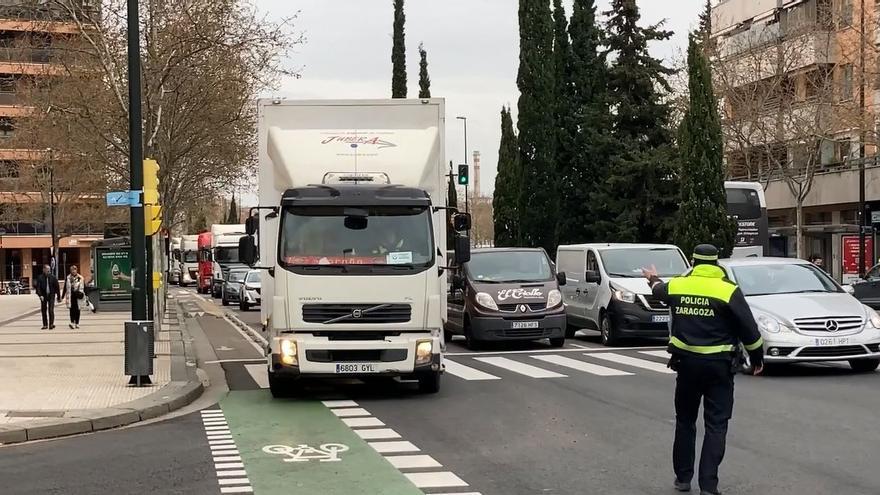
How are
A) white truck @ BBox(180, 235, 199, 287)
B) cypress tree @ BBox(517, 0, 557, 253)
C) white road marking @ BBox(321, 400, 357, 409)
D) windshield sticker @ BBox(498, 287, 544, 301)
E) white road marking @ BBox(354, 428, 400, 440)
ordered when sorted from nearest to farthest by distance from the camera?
white road marking @ BBox(354, 428, 400, 440) → white road marking @ BBox(321, 400, 357, 409) → windshield sticker @ BBox(498, 287, 544, 301) → cypress tree @ BBox(517, 0, 557, 253) → white truck @ BBox(180, 235, 199, 287)

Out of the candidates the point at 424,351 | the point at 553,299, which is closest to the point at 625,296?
the point at 553,299

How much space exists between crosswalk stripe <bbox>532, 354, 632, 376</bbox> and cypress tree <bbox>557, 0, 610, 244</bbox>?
25.6 metres

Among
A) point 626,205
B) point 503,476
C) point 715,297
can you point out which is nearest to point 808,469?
point 715,297

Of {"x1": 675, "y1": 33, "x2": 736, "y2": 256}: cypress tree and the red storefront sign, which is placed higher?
{"x1": 675, "y1": 33, "x2": 736, "y2": 256}: cypress tree

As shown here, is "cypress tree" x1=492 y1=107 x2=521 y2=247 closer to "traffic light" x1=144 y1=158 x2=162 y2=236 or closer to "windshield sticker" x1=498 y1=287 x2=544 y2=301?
"windshield sticker" x1=498 y1=287 x2=544 y2=301

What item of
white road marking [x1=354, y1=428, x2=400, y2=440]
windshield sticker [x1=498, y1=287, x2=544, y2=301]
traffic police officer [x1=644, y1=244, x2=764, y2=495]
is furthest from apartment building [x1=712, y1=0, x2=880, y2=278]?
traffic police officer [x1=644, y1=244, x2=764, y2=495]

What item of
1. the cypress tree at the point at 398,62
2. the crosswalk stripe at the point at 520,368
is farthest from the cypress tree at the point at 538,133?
the crosswalk stripe at the point at 520,368

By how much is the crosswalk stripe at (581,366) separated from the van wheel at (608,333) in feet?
7.38

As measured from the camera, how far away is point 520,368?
16.8 m

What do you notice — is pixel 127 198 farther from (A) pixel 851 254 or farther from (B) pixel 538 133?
(A) pixel 851 254

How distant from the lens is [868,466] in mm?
8383

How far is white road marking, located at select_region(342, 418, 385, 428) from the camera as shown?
11.1 m

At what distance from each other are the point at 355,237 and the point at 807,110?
1348 inches

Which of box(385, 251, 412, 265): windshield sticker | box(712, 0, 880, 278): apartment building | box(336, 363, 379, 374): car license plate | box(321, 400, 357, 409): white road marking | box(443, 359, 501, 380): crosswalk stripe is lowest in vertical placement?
box(443, 359, 501, 380): crosswalk stripe
